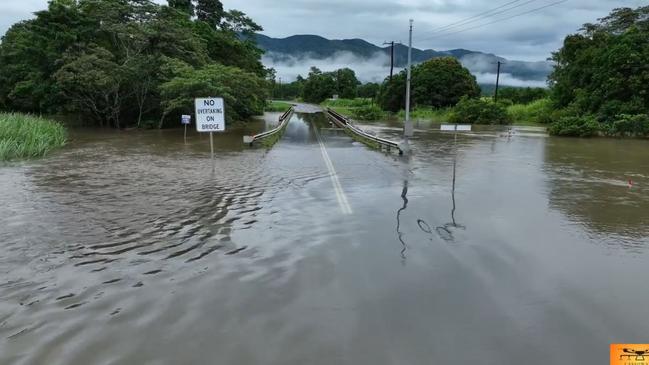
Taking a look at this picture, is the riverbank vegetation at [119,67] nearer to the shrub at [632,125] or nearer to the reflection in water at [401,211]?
the reflection in water at [401,211]

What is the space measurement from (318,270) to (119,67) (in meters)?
30.9

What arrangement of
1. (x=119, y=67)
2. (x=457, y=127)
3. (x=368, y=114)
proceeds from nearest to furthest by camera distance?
(x=457, y=127), (x=119, y=67), (x=368, y=114)

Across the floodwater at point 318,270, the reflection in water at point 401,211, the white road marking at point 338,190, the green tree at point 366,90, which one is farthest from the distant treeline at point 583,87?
the green tree at point 366,90

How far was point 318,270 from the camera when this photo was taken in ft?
22.3

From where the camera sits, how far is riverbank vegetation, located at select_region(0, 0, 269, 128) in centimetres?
3278

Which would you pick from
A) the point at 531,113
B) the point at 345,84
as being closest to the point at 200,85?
the point at 531,113

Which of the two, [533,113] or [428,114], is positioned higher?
[533,113]

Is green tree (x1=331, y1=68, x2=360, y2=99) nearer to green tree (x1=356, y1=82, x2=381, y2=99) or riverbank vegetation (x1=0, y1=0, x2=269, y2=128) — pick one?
green tree (x1=356, y1=82, x2=381, y2=99)

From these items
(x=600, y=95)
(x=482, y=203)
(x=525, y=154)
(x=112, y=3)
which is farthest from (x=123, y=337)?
(x=600, y=95)

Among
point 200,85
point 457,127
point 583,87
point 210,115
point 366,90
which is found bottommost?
point 457,127

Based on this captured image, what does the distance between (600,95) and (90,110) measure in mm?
39022

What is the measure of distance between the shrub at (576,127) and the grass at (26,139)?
3139 centimetres

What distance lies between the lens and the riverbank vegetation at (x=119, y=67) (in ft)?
108

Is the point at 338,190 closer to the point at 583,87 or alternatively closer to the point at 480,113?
the point at 583,87
